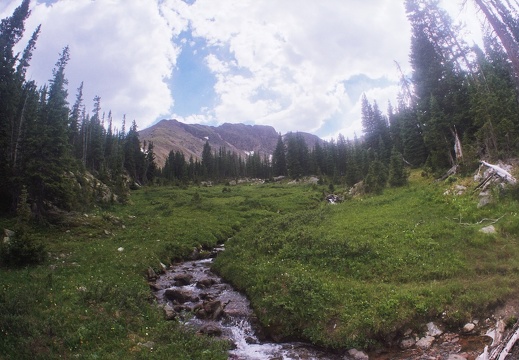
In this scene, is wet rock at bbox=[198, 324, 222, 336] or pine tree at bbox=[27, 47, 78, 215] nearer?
wet rock at bbox=[198, 324, 222, 336]

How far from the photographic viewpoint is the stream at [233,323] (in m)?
11.6

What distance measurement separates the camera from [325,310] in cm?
1427

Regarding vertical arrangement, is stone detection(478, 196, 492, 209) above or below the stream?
above

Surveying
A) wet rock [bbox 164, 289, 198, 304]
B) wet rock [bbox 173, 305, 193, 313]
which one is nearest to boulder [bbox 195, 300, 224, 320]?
wet rock [bbox 173, 305, 193, 313]

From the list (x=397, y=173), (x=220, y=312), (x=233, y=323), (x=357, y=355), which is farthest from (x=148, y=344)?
(x=397, y=173)

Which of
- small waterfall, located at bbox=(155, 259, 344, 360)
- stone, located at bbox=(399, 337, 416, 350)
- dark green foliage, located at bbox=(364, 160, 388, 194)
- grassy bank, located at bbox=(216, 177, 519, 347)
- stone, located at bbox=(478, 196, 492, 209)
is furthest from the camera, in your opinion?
dark green foliage, located at bbox=(364, 160, 388, 194)

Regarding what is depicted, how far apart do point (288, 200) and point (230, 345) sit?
140 ft

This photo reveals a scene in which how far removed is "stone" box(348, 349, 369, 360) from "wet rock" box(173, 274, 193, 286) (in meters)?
12.3

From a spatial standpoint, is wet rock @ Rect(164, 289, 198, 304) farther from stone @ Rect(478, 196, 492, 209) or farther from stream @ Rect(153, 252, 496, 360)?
stone @ Rect(478, 196, 492, 209)

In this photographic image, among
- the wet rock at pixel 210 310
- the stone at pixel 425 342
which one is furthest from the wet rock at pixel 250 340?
the stone at pixel 425 342

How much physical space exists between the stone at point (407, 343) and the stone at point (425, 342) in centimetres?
17

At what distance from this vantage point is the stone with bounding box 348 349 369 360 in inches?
471

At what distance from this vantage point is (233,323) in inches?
612

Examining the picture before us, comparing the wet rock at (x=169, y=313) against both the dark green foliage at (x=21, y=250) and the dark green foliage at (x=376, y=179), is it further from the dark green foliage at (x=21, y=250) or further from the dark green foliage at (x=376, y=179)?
the dark green foliage at (x=376, y=179)
